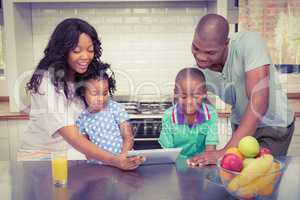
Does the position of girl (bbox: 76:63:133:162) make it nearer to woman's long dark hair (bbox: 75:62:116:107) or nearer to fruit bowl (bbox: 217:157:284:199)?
woman's long dark hair (bbox: 75:62:116:107)

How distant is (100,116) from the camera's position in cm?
204

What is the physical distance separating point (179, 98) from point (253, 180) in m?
0.95

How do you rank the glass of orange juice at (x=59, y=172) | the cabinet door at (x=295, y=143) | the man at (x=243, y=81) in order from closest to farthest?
the glass of orange juice at (x=59, y=172), the man at (x=243, y=81), the cabinet door at (x=295, y=143)

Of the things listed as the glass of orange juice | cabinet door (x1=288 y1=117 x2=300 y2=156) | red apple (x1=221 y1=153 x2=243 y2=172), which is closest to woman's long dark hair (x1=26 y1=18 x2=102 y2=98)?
the glass of orange juice

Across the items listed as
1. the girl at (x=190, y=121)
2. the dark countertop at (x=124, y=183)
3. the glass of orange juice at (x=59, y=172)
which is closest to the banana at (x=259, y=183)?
the dark countertop at (x=124, y=183)

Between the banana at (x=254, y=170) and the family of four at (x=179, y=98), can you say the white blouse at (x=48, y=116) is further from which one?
the banana at (x=254, y=170)

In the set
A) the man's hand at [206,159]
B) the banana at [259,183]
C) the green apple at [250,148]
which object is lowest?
the man's hand at [206,159]

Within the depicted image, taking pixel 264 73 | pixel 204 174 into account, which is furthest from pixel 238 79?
pixel 204 174

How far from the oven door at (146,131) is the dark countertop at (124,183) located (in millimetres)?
1220

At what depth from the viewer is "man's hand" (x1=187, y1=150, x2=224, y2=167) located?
158 centimetres

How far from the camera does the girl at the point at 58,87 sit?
1.78 meters

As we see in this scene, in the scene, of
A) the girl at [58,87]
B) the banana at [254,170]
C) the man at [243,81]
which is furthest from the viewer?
the girl at [58,87]

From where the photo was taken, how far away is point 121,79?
350 centimetres

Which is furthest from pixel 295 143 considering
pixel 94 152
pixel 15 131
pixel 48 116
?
pixel 15 131
